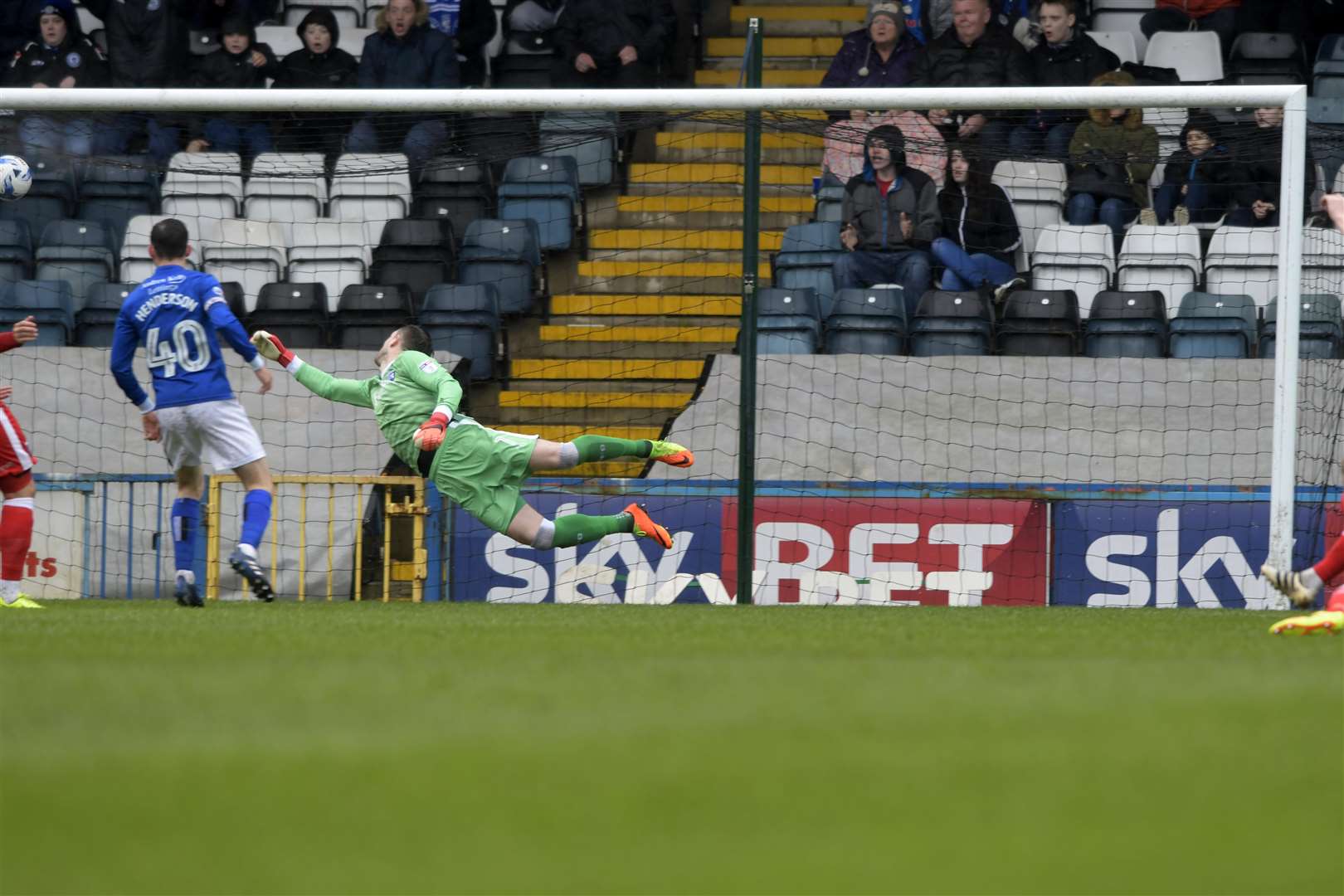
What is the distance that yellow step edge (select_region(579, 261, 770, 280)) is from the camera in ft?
36.8

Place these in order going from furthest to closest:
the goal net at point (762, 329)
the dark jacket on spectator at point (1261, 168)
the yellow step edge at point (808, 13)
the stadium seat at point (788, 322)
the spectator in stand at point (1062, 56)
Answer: the yellow step edge at point (808, 13) → the spectator in stand at point (1062, 56) → the stadium seat at point (788, 322) → the dark jacket on spectator at point (1261, 168) → the goal net at point (762, 329)

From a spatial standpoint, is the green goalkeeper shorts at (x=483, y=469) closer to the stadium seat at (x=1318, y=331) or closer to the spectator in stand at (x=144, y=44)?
the stadium seat at (x=1318, y=331)

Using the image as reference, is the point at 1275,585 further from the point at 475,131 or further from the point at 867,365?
Answer: the point at 475,131

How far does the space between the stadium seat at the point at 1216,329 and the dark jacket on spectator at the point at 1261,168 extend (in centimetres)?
82

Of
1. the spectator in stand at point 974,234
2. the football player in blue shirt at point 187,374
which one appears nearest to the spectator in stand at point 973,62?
the spectator in stand at point 974,234

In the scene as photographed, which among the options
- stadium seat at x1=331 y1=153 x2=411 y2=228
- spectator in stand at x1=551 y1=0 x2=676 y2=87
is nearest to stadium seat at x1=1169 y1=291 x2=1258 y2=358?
spectator in stand at x1=551 y1=0 x2=676 y2=87

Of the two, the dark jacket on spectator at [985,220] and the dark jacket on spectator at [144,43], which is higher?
the dark jacket on spectator at [144,43]

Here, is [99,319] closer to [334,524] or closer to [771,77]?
[334,524]

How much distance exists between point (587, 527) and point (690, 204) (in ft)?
13.7

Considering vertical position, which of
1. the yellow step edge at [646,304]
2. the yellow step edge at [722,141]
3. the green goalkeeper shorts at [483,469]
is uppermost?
the yellow step edge at [722,141]

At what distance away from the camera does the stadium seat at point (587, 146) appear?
11.1 m

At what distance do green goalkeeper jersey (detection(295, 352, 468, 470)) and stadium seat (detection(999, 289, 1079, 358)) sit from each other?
389 cm

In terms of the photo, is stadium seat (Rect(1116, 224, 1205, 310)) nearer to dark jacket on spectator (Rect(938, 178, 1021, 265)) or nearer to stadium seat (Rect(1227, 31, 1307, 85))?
dark jacket on spectator (Rect(938, 178, 1021, 265))

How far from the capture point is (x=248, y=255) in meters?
11.5
